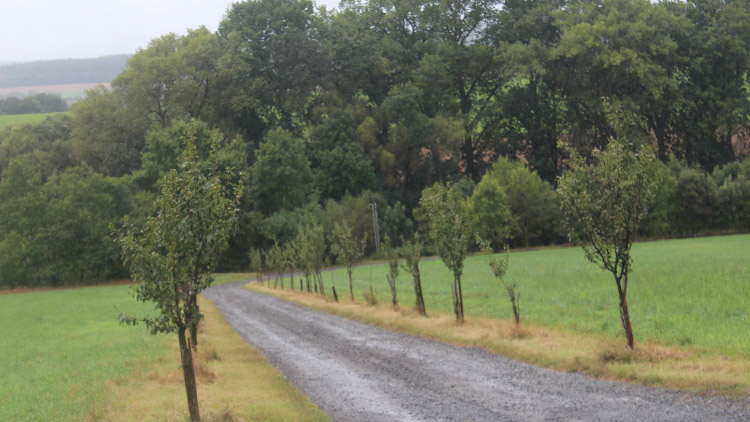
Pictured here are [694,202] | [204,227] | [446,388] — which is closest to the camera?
[204,227]

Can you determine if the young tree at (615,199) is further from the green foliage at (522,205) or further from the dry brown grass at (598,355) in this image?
the green foliage at (522,205)

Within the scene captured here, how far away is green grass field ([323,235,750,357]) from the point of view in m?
18.5

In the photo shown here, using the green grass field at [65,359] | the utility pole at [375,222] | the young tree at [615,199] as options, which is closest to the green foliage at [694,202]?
the utility pole at [375,222]

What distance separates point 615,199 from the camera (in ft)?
54.4

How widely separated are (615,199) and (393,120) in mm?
73857

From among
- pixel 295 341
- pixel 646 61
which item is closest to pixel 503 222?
pixel 646 61

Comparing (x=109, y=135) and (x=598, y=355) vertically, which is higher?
(x=109, y=135)

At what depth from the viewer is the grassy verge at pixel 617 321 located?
14609 millimetres

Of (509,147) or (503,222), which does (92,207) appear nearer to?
(503,222)

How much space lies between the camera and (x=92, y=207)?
3209 inches

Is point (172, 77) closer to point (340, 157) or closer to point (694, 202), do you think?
point (340, 157)

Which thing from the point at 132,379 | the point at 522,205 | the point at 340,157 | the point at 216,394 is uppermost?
the point at 340,157

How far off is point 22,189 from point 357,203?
42.7 meters

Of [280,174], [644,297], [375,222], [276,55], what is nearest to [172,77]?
[276,55]
